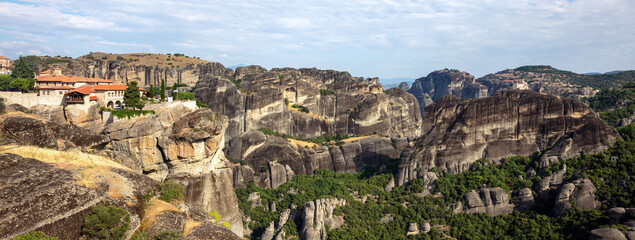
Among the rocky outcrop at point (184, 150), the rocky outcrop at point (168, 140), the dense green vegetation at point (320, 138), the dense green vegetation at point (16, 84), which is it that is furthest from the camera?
the dense green vegetation at point (320, 138)

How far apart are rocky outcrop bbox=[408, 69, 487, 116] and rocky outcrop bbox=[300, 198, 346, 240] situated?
350 ft

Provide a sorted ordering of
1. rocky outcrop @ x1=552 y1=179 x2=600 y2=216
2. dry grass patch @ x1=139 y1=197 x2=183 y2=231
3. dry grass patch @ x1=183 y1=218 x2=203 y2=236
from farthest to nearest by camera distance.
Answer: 1. rocky outcrop @ x1=552 y1=179 x2=600 y2=216
2. dry grass patch @ x1=183 y1=218 x2=203 y2=236
3. dry grass patch @ x1=139 y1=197 x2=183 y2=231

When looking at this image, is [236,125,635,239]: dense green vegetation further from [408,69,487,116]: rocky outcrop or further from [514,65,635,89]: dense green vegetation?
[408,69,487,116]: rocky outcrop

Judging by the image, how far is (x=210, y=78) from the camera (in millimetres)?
74438

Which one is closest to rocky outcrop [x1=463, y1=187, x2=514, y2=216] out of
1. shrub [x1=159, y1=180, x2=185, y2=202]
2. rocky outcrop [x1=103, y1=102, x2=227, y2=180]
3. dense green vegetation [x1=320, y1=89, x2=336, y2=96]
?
rocky outcrop [x1=103, y1=102, x2=227, y2=180]

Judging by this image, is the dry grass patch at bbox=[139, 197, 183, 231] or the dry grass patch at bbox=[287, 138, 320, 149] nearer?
the dry grass patch at bbox=[139, 197, 183, 231]

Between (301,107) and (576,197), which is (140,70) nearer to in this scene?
(301,107)

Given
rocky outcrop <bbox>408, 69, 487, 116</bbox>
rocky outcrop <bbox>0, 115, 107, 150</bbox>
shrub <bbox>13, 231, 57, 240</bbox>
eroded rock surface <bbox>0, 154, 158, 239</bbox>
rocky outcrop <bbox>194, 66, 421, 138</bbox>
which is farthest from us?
rocky outcrop <bbox>408, 69, 487, 116</bbox>

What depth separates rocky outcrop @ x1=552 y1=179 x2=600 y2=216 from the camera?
133ft

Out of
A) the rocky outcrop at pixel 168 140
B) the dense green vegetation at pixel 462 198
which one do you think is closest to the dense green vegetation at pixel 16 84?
the rocky outcrop at pixel 168 140

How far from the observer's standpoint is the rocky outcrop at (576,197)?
40688 mm

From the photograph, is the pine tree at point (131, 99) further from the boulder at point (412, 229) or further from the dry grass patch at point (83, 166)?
the boulder at point (412, 229)

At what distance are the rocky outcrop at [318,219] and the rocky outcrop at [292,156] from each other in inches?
590

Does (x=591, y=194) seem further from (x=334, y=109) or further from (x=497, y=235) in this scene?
(x=334, y=109)
